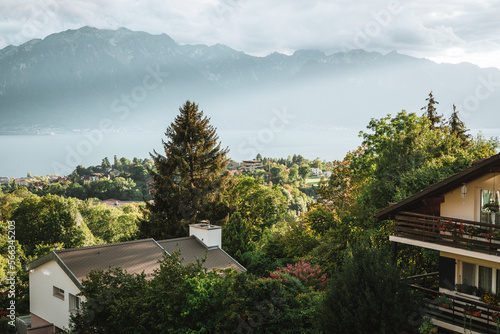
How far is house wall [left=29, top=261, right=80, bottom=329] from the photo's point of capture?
17484 millimetres

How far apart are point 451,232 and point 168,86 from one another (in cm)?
17866

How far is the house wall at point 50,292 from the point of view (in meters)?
17.5

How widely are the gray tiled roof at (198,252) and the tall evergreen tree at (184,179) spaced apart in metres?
9.68

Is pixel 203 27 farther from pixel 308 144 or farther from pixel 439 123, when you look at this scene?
pixel 308 144

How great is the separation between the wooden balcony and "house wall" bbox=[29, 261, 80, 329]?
12.7 m

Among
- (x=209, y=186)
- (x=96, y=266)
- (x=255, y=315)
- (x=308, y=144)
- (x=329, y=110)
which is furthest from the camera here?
(x=308, y=144)

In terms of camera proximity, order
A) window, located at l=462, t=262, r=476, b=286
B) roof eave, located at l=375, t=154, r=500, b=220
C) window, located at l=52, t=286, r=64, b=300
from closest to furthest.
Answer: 1. roof eave, located at l=375, t=154, r=500, b=220
2. window, located at l=462, t=262, r=476, b=286
3. window, located at l=52, t=286, r=64, b=300

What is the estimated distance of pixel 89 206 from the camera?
53000 millimetres

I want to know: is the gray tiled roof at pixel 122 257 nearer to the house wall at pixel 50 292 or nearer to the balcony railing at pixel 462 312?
the house wall at pixel 50 292

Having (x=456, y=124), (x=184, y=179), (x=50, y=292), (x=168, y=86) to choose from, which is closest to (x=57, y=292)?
(x=50, y=292)

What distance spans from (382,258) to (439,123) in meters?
30.9

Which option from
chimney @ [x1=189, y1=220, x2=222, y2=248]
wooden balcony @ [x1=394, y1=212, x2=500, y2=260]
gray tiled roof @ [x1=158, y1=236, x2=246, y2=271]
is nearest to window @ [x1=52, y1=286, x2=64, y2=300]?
gray tiled roof @ [x1=158, y1=236, x2=246, y2=271]

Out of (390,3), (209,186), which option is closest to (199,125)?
(209,186)

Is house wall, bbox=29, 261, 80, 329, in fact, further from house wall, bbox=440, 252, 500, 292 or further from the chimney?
house wall, bbox=440, 252, 500, 292
